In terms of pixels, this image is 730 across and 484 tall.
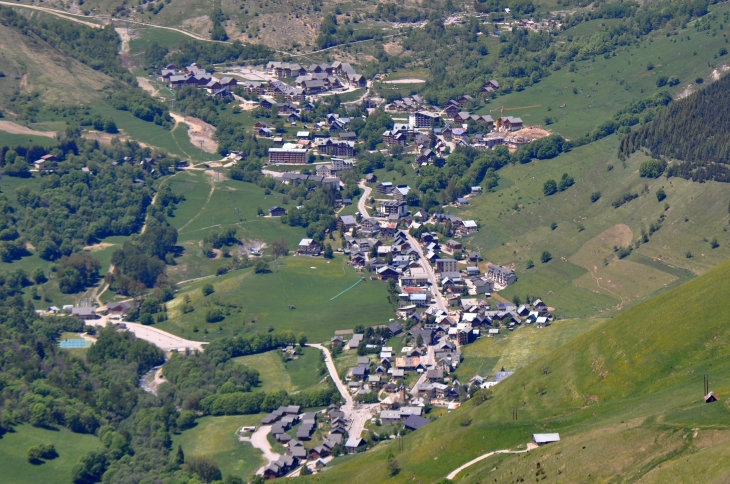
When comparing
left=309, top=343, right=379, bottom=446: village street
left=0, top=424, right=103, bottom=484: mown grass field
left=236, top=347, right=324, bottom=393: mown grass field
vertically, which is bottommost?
left=0, top=424, right=103, bottom=484: mown grass field

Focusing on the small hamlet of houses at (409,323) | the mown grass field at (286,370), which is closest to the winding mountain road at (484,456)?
the small hamlet of houses at (409,323)

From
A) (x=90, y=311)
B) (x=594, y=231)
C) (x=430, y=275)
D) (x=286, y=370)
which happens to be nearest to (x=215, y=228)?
(x=90, y=311)

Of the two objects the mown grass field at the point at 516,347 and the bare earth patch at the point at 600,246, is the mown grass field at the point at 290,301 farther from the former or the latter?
the bare earth patch at the point at 600,246

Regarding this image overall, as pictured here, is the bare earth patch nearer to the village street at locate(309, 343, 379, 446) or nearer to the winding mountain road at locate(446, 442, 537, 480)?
the village street at locate(309, 343, 379, 446)

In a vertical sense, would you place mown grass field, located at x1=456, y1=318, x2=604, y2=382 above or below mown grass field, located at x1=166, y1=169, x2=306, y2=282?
above

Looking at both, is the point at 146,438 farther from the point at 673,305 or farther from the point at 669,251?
the point at 669,251

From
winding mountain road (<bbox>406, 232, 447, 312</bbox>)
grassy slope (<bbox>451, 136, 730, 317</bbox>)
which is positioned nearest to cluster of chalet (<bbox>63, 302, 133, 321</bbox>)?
winding mountain road (<bbox>406, 232, 447, 312</bbox>)
